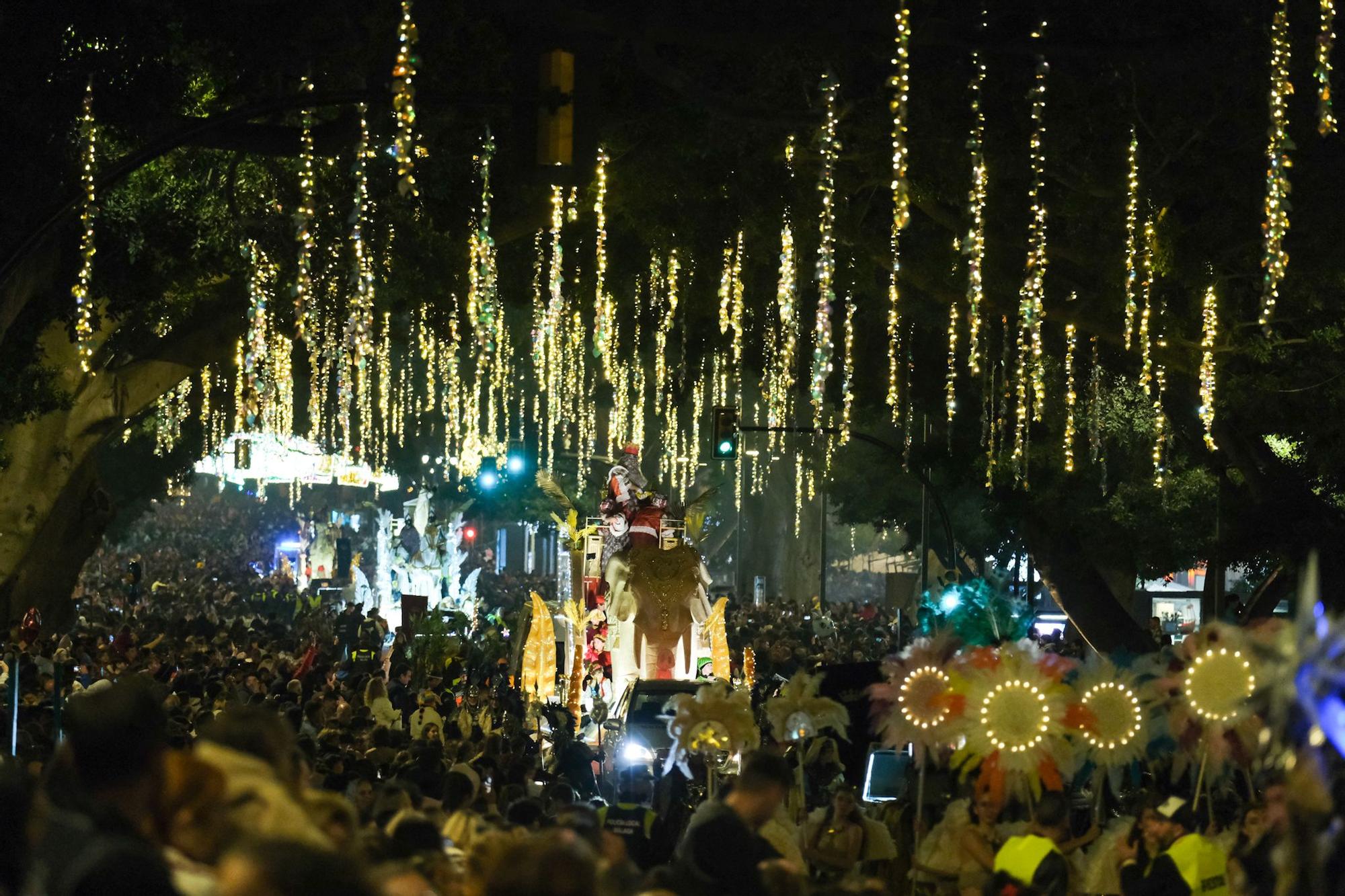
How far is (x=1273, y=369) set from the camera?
21.9m

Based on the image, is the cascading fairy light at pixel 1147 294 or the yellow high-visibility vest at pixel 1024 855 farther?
the cascading fairy light at pixel 1147 294

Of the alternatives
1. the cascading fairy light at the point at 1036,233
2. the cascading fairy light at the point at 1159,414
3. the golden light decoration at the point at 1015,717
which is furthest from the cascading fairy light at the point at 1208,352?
the golden light decoration at the point at 1015,717

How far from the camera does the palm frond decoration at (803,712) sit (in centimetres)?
1380

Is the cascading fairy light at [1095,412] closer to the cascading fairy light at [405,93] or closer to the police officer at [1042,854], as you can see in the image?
the cascading fairy light at [405,93]

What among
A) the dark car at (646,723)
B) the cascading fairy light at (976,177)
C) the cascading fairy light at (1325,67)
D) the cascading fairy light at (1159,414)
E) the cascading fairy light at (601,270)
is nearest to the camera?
the cascading fairy light at (1325,67)

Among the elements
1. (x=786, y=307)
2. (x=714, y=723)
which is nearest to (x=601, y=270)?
(x=786, y=307)

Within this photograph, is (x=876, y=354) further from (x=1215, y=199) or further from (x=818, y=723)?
(x=818, y=723)

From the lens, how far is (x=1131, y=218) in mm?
18344

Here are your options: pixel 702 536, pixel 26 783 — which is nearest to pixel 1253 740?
pixel 26 783

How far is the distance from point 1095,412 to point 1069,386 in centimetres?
123

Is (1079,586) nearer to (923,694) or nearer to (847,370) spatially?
(847,370)

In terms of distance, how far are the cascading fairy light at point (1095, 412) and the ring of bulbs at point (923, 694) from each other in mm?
14525

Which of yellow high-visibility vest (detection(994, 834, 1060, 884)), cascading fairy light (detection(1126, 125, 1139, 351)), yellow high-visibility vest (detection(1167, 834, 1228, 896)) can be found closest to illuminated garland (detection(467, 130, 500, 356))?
cascading fairy light (detection(1126, 125, 1139, 351))

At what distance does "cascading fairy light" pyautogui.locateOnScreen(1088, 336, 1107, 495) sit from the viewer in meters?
26.6
